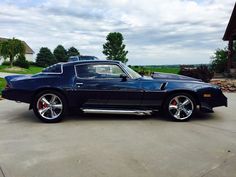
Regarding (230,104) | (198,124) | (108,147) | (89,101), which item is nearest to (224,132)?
(198,124)

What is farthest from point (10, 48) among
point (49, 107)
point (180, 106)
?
point (180, 106)

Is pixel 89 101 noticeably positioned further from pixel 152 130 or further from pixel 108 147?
pixel 108 147

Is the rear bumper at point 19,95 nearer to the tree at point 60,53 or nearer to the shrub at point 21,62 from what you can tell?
the shrub at point 21,62

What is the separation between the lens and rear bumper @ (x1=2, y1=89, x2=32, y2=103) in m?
6.33

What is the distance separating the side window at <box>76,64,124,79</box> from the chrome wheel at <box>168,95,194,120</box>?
1301 mm

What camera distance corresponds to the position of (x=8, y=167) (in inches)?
148

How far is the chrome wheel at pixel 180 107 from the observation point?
6430 mm

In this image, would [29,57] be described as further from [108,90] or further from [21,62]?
[108,90]

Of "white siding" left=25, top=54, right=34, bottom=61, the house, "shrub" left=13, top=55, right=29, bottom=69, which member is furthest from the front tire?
"white siding" left=25, top=54, right=34, bottom=61

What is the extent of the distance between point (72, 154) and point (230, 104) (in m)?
5.90

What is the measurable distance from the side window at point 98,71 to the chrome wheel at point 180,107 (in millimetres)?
1301

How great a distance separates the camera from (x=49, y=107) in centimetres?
636

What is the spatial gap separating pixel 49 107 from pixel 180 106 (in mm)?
2798

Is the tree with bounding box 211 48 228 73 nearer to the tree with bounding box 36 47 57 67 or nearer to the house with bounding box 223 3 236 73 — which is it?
the house with bounding box 223 3 236 73
